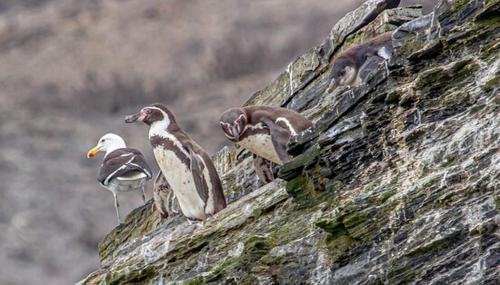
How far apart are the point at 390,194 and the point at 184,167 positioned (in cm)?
457

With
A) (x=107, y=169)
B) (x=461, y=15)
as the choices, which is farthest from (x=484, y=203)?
(x=107, y=169)

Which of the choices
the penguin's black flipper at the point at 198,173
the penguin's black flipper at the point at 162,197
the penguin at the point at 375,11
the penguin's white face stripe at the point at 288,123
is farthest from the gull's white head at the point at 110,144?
the penguin's white face stripe at the point at 288,123

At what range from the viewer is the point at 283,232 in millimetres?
10867

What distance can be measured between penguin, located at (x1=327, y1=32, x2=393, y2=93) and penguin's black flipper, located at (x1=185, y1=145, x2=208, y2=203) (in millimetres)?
1977

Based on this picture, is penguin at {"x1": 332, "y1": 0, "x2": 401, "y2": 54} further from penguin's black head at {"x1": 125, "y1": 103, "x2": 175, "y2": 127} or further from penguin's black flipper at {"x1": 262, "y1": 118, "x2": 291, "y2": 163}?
penguin's black flipper at {"x1": 262, "y1": 118, "x2": 291, "y2": 163}

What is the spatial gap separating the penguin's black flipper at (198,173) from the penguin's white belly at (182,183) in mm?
57

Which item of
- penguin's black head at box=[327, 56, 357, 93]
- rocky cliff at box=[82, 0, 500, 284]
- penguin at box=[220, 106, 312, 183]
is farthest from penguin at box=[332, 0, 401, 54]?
rocky cliff at box=[82, 0, 500, 284]

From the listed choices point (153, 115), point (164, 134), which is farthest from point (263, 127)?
point (153, 115)

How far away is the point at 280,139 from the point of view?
13117mm

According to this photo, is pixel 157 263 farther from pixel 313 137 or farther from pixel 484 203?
pixel 484 203

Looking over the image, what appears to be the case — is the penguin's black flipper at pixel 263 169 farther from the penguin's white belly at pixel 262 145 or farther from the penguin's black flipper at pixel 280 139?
the penguin's black flipper at pixel 280 139

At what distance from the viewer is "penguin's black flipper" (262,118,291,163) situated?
42.8 feet

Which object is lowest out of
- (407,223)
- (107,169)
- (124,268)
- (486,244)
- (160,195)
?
(486,244)

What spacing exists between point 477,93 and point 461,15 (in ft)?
3.58
